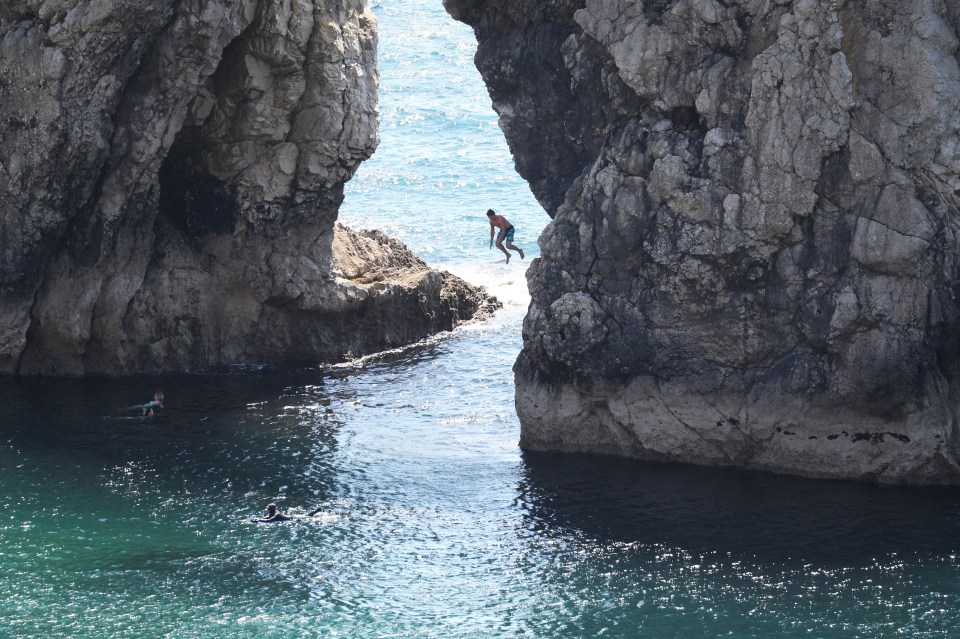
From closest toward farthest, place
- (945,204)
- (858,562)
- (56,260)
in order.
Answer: (858,562), (945,204), (56,260)

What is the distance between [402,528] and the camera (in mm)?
31219

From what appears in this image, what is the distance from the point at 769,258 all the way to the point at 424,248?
29.2m

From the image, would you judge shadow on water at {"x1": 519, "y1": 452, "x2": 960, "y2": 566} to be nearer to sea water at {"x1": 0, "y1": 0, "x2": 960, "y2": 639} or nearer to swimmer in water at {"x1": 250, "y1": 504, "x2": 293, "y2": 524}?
sea water at {"x1": 0, "y1": 0, "x2": 960, "y2": 639}

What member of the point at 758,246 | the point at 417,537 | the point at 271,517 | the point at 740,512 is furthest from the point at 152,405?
the point at 758,246

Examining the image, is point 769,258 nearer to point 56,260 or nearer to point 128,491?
point 128,491

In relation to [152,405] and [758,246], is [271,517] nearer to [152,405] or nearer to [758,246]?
[152,405]

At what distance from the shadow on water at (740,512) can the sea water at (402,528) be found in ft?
0.22

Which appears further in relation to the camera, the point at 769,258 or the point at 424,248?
the point at 424,248

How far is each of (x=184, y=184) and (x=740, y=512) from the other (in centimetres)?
2265

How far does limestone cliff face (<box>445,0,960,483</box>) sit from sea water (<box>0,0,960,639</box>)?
4.39 ft

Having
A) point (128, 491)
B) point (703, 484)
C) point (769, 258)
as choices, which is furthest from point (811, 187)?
point (128, 491)

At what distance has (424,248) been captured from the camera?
6088cm

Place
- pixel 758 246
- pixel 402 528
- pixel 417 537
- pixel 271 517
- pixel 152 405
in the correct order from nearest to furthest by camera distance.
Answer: pixel 417 537 < pixel 402 528 < pixel 271 517 < pixel 758 246 < pixel 152 405

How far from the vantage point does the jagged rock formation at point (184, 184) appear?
1539 inches
